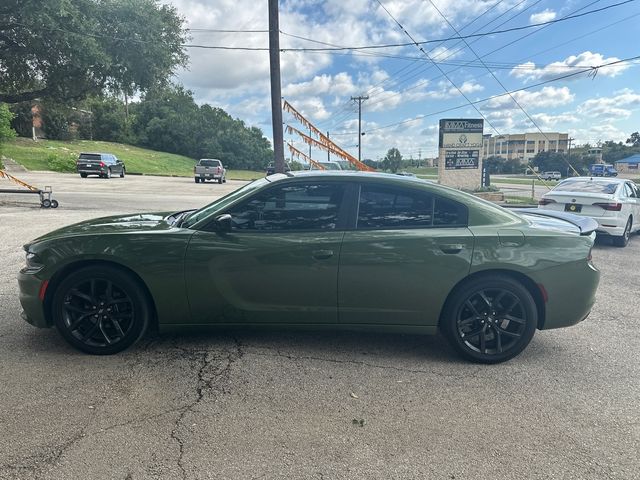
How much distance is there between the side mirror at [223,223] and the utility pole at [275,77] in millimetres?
8088

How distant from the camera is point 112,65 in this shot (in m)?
15.8

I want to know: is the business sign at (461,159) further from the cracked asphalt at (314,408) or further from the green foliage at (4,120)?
the green foliage at (4,120)

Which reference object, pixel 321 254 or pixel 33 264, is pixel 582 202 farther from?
pixel 33 264

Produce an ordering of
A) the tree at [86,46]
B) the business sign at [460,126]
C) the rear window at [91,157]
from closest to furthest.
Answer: the tree at [86,46] → the business sign at [460,126] → the rear window at [91,157]

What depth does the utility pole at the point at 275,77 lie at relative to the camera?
11.4 metres

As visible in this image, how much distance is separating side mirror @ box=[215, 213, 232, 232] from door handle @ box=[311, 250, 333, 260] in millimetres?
722

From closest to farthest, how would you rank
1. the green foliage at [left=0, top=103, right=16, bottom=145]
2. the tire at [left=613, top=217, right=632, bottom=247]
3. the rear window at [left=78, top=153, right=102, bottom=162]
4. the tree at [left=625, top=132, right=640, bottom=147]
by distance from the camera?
the tire at [left=613, top=217, right=632, bottom=247], the green foliage at [left=0, top=103, right=16, bottom=145], the rear window at [left=78, top=153, right=102, bottom=162], the tree at [left=625, top=132, right=640, bottom=147]

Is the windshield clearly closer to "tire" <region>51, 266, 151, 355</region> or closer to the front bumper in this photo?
"tire" <region>51, 266, 151, 355</region>

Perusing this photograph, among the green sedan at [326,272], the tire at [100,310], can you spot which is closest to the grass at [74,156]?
the tire at [100,310]

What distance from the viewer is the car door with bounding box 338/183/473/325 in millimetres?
3609

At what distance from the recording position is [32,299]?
3629mm

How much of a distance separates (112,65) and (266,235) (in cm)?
1516

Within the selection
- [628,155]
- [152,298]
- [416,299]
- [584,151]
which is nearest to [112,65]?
[152,298]

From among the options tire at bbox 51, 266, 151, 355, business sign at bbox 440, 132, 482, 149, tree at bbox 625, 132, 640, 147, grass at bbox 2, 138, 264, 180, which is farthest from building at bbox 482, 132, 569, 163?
tire at bbox 51, 266, 151, 355
